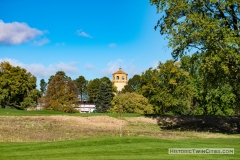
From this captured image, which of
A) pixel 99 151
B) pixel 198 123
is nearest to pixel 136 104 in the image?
pixel 198 123

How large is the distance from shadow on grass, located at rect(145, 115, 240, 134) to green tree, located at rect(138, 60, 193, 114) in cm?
2159

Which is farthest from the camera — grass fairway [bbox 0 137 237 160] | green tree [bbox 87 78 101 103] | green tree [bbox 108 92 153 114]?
green tree [bbox 87 78 101 103]

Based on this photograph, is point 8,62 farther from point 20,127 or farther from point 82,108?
point 82,108

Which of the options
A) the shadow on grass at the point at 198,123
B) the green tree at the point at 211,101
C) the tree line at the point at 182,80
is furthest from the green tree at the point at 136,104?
the shadow on grass at the point at 198,123

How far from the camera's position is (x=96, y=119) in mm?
Result: 27188

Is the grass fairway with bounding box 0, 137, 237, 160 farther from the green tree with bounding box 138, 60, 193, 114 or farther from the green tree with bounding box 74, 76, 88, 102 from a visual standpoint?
the green tree with bounding box 74, 76, 88, 102

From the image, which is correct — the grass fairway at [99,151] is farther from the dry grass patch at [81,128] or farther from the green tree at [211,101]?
the green tree at [211,101]

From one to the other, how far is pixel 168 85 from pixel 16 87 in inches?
943

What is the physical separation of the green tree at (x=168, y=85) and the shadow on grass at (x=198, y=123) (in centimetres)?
2159

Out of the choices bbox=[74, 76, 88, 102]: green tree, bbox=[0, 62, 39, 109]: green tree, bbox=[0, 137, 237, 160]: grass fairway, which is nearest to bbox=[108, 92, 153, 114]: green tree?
bbox=[0, 62, 39, 109]: green tree

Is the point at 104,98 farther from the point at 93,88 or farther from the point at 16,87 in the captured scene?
the point at 16,87

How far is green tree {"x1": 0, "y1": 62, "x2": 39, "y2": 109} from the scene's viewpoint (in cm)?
5153

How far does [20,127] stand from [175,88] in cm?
3378

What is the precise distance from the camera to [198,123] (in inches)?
1073
